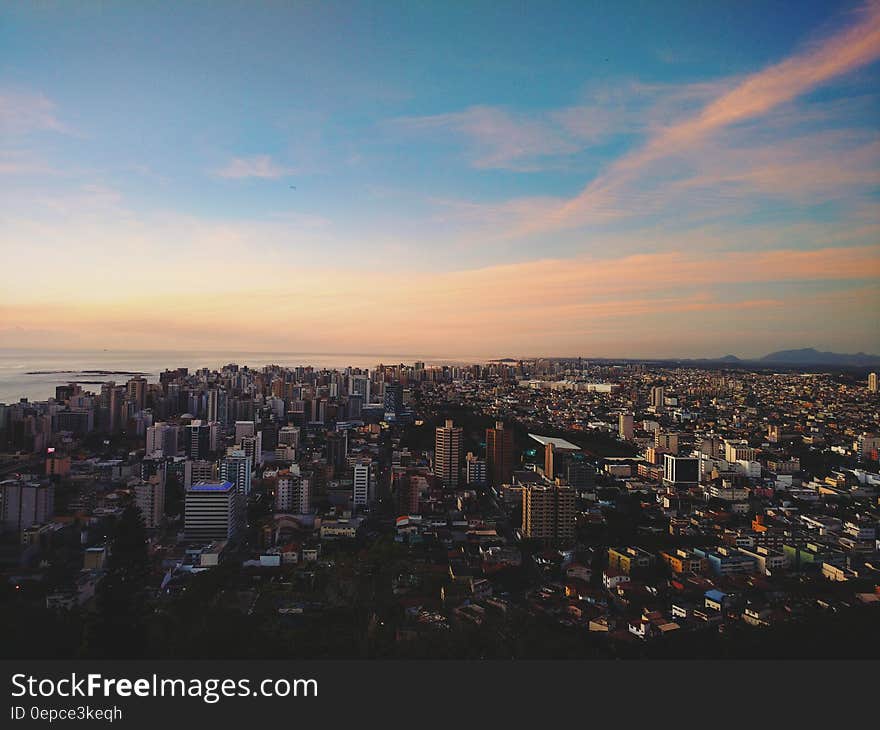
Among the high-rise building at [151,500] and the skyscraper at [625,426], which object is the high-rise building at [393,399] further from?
the high-rise building at [151,500]

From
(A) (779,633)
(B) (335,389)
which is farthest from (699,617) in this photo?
(B) (335,389)

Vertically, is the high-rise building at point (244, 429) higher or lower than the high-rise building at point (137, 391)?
lower

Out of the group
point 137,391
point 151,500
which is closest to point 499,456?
point 151,500

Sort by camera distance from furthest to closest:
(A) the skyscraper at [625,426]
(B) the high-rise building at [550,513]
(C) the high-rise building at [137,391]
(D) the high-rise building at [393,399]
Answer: (D) the high-rise building at [393,399] → (A) the skyscraper at [625,426] → (C) the high-rise building at [137,391] → (B) the high-rise building at [550,513]

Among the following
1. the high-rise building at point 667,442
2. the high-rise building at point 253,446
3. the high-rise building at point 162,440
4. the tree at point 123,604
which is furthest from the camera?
the high-rise building at point 253,446

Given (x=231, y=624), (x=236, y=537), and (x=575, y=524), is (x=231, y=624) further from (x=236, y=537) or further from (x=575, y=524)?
(x=575, y=524)

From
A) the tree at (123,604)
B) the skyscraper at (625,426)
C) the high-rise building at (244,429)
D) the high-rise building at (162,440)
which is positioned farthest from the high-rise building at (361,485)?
the skyscraper at (625,426)

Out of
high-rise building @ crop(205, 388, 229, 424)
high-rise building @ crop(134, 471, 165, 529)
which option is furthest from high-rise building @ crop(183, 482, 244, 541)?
high-rise building @ crop(205, 388, 229, 424)

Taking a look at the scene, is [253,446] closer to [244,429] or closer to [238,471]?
[244,429]
